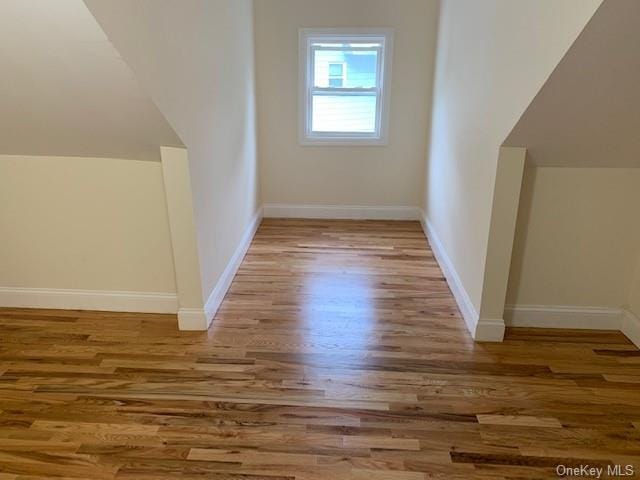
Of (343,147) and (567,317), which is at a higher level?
(343,147)

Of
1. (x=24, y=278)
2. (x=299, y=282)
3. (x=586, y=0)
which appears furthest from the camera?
(x=299, y=282)

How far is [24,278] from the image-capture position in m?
2.91

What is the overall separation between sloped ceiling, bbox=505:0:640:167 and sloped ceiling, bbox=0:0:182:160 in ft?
5.50

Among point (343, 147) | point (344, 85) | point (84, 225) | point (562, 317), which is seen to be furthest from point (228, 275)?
point (344, 85)

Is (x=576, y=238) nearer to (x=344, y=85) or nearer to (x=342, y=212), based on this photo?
(x=342, y=212)

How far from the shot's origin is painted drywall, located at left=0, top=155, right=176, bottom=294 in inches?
103

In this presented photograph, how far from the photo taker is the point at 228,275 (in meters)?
3.29

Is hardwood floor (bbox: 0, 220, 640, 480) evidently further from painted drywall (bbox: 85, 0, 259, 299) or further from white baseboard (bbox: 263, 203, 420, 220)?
white baseboard (bbox: 263, 203, 420, 220)

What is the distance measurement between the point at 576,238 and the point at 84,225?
115 inches

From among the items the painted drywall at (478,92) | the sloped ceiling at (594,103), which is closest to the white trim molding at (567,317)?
the painted drywall at (478,92)

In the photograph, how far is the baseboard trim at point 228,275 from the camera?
9.27 feet

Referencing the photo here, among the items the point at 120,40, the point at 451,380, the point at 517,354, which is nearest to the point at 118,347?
the point at 120,40

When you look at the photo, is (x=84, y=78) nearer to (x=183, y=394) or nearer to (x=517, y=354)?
(x=183, y=394)

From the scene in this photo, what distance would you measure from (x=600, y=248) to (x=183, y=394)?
7.95 ft
